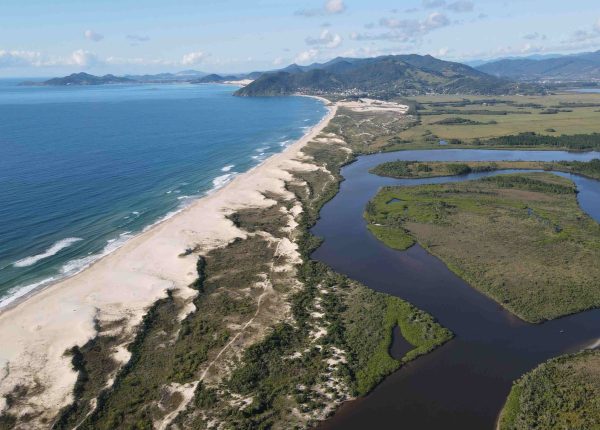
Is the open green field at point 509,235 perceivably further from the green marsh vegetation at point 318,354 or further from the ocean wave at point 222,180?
the ocean wave at point 222,180

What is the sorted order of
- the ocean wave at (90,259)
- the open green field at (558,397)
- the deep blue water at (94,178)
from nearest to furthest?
the open green field at (558,397) → the ocean wave at (90,259) → the deep blue water at (94,178)

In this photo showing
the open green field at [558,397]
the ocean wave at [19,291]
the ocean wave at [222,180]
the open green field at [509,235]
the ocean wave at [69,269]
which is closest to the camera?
the open green field at [558,397]

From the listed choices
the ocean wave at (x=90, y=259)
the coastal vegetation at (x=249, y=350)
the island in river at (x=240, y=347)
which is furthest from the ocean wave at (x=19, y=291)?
the coastal vegetation at (x=249, y=350)

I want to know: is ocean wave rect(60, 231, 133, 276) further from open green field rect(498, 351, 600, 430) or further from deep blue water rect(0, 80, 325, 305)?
open green field rect(498, 351, 600, 430)

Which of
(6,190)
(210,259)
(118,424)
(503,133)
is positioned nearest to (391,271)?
(210,259)

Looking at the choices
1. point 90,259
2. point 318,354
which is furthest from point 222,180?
point 318,354

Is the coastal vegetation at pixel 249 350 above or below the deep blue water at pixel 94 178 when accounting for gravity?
below

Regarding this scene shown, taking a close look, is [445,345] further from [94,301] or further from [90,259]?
[90,259]
